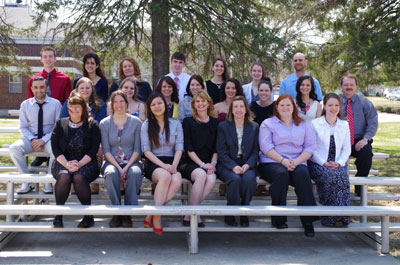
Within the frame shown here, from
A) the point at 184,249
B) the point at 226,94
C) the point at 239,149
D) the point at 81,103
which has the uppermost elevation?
the point at 226,94

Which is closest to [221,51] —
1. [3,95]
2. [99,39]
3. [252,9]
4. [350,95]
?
[252,9]

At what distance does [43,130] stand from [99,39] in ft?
12.4

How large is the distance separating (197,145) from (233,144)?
1.47 ft

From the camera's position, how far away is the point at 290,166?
4.90 metres

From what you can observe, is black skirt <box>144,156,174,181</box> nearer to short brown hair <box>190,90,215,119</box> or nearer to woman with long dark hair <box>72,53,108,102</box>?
short brown hair <box>190,90,215,119</box>

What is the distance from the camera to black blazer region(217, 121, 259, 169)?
199 inches

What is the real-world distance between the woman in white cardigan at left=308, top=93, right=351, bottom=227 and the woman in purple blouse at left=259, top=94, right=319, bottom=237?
0.17 metres

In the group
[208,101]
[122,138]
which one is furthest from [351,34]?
[122,138]

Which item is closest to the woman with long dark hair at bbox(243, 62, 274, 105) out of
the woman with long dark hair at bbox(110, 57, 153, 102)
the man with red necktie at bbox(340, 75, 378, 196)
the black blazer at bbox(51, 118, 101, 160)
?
the man with red necktie at bbox(340, 75, 378, 196)

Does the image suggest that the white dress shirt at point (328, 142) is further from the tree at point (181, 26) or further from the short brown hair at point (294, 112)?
the tree at point (181, 26)

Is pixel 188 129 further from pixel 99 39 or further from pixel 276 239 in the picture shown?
pixel 99 39

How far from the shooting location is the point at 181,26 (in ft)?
26.8

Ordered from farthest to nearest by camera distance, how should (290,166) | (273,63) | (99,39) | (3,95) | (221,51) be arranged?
(3,95), (221,51), (99,39), (273,63), (290,166)

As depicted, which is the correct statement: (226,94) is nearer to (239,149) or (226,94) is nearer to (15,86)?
(239,149)
